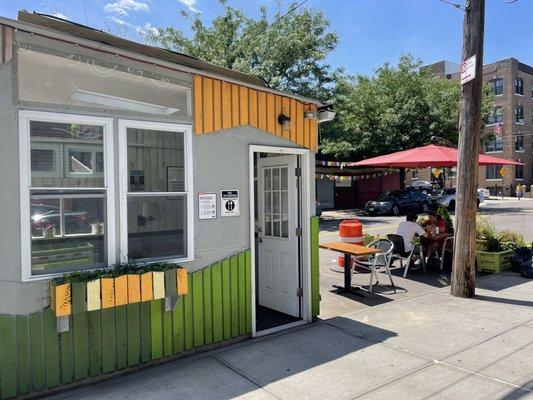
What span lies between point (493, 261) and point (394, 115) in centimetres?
1585

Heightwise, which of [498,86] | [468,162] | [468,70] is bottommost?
[468,162]

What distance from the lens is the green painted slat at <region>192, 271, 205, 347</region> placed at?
4.40 m

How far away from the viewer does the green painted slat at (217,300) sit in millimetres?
4574

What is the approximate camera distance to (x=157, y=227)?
4.30 meters

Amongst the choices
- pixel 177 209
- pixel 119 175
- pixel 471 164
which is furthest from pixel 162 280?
pixel 471 164

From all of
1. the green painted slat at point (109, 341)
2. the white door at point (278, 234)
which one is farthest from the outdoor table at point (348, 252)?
the green painted slat at point (109, 341)

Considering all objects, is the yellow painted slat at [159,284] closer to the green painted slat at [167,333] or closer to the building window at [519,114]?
the green painted slat at [167,333]

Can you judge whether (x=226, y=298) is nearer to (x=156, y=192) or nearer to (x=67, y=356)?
(x=156, y=192)

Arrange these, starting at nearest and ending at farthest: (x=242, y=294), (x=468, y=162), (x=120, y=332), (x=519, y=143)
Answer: (x=120, y=332) → (x=242, y=294) → (x=468, y=162) → (x=519, y=143)

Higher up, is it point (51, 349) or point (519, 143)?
point (519, 143)

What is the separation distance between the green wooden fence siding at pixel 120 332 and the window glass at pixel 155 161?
1.02 meters

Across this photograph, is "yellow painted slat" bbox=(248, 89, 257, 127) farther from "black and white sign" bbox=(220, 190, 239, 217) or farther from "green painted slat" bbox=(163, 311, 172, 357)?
"green painted slat" bbox=(163, 311, 172, 357)

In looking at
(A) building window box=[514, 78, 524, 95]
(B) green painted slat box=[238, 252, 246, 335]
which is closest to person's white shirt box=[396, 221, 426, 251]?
(B) green painted slat box=[238, 252, 246, 335]

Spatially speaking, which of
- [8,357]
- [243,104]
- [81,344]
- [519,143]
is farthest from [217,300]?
[519,143]
